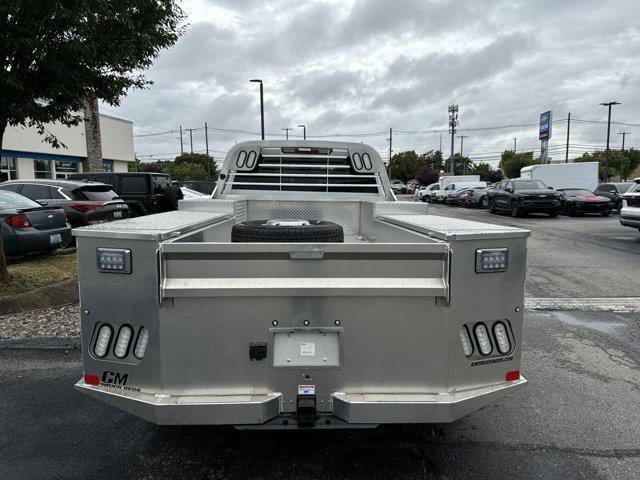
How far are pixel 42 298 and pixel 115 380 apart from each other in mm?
4593

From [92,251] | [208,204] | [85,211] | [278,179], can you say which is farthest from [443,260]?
[85,211]

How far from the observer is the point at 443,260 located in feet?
8.68

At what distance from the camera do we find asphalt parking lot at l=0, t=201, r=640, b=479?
300cm

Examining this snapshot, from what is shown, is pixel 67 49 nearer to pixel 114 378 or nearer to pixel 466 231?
pixel 114 378

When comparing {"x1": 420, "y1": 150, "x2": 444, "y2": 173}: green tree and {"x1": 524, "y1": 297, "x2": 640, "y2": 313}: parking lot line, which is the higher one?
{"x1": 420, "y1": 150, "x2": 444, "y2": 173}: green tree

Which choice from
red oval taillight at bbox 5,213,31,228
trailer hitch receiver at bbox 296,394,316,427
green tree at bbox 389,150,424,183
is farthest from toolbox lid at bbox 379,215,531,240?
green tree at bbox 389,150,424,183

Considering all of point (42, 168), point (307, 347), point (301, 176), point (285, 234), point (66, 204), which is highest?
point (42, 168)

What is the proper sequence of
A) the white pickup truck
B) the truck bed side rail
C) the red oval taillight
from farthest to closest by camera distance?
the white pickup truck
the red oval taillight
the truck bed side rail

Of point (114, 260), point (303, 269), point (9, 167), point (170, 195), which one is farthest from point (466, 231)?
point (9, 167)

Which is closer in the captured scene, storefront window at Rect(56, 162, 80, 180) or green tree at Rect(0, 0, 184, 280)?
green tree at Rect(0, 0, 184, 280)

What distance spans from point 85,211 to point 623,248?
41.6ft

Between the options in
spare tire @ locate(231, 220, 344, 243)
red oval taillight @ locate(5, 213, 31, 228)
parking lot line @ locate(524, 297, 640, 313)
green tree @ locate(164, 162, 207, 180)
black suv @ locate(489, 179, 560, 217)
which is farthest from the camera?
green tree @ locate(164, 162, 207, 180)

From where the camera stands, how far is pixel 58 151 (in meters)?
29.6

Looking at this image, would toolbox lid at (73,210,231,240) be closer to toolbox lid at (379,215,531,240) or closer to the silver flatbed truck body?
the silver flatbed truck body
